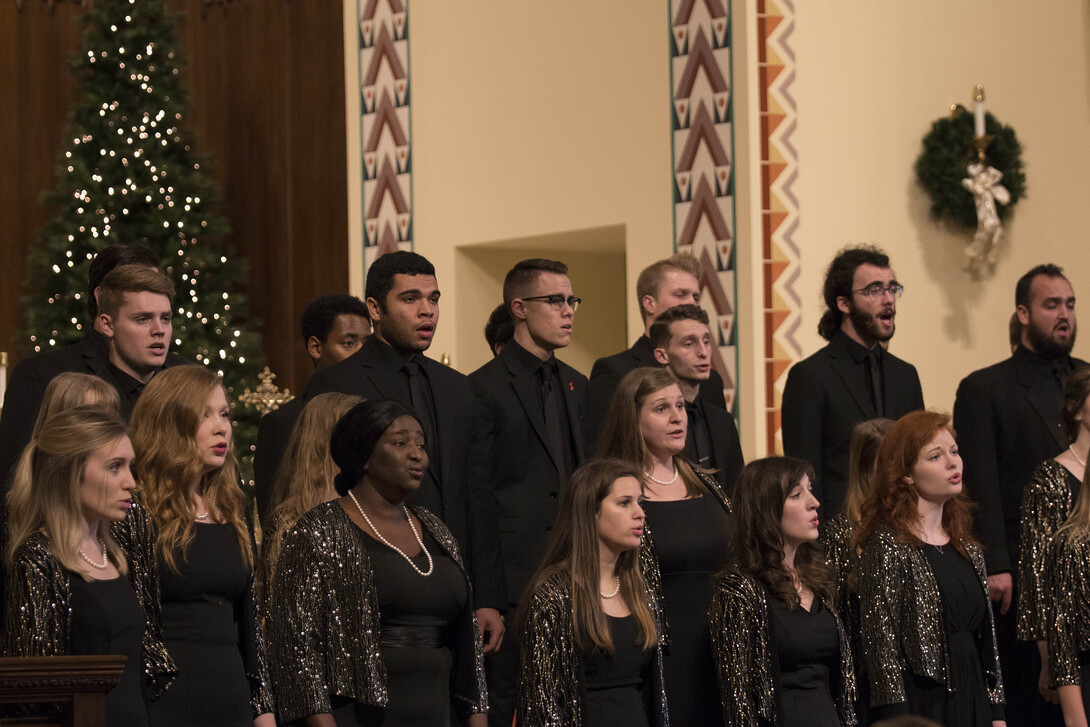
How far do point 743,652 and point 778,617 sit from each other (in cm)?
14

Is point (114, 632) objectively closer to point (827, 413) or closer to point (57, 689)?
point (57, 689)

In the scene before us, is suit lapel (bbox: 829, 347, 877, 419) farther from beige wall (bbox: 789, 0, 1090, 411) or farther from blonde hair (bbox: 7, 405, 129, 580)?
blonde hair (bbox: 7, 405, 129, 580)

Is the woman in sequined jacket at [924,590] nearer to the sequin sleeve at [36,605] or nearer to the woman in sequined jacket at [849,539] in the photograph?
the woman in sequined jacket at [849,539]

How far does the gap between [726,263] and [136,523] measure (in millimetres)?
4400

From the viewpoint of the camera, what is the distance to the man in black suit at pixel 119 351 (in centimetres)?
460

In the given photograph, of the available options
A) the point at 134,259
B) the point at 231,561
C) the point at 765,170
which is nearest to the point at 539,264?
the point at 134,259

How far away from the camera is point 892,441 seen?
4879 millimetres

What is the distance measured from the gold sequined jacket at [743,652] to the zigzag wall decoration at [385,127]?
16.9ft

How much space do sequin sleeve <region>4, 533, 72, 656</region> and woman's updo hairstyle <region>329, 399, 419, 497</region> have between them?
0.68 metres

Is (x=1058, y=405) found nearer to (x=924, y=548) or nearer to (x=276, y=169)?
(x=924, y=548)

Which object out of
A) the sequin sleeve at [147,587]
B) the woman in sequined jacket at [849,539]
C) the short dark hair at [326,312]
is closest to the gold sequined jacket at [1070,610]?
the woman in sequined jacket at [849,539]

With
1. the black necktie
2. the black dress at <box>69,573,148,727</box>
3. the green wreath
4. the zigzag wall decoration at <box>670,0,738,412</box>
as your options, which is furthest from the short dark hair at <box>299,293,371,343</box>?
the green wreath

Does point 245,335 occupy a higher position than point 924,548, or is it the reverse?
point 245,335

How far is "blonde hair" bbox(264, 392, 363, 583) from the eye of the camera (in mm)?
4473
